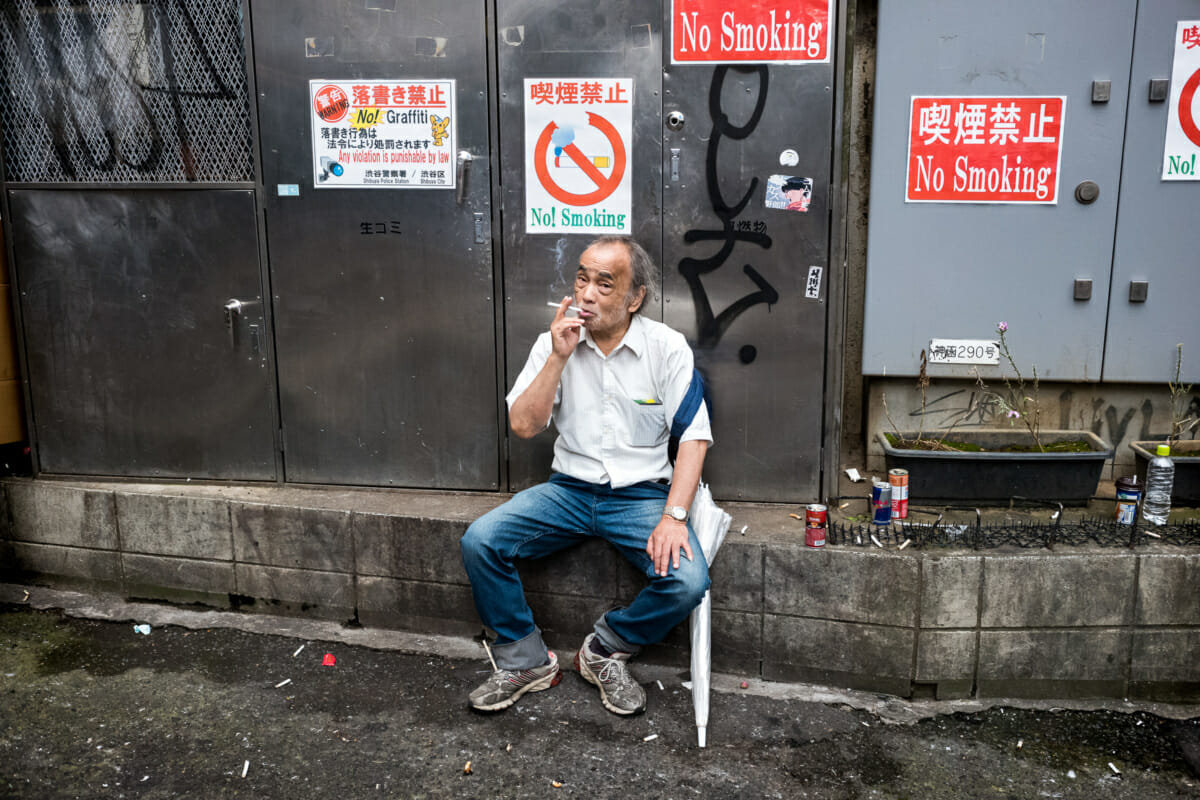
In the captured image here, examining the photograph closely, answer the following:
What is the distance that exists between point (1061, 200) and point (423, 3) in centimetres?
283

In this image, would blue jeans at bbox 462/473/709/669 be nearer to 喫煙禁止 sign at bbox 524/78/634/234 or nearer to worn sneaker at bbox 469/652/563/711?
worn sneaker at bbox 469/652/563/711

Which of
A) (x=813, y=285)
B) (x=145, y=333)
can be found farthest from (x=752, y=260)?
(x=145, y=333)

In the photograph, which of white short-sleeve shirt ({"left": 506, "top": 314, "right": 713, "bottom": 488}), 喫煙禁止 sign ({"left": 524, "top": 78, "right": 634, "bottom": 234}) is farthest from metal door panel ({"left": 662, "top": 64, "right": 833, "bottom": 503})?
white short-sleeve shirt ({"left": 506, "top": 314, "right": 713, "bottom": 488})

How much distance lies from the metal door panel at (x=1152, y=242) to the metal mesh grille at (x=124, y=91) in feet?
12.6

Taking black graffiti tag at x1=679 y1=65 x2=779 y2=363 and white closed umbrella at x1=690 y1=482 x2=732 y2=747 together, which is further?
black graffiti tag at x1=679 y1=65 x2=779 y2=363

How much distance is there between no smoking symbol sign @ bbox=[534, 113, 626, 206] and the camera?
12.8 ft

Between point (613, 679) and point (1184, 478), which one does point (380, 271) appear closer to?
point (613, 679)

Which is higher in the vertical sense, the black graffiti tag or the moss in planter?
the black graffiti tag

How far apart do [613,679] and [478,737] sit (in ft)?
1.79

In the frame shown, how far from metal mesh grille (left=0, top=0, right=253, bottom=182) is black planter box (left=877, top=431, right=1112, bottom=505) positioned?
10.8 feet

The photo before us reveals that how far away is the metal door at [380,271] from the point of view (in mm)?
4012

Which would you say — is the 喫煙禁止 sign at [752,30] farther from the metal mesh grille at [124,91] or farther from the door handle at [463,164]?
the metal mesh grille at [124,91]

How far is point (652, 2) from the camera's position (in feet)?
12.5

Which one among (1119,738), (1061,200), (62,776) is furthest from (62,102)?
(1119,738)
